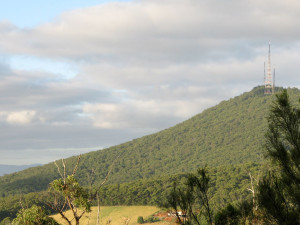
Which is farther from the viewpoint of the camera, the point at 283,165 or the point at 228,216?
the point at 228,216

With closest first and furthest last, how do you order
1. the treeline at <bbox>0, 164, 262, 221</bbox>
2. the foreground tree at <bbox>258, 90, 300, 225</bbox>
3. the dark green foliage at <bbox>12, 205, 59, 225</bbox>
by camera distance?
the foreground tree at <bbox>258, 90, 300, 225</bbox>, the dark green foliage at <bbox>12, 205, 59, 225</bbox>, the treeline at <bbox>0, 164, 262, 221</bbox>

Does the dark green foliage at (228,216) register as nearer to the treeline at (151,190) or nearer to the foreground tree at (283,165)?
the foreground tree at (283,165)

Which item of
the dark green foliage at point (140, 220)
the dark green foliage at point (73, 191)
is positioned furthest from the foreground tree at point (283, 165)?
the dark green foliage at point (140, 220)

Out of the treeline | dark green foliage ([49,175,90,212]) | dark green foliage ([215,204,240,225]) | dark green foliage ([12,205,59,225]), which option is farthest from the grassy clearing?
dark green foliage ([215,204,240,225])

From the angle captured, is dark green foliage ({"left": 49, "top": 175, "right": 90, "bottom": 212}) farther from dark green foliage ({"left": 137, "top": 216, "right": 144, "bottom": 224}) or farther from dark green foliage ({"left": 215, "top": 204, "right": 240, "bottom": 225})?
dark green foliage ({"left": 137, "top": 216, "right": 144, "bottom": 224})

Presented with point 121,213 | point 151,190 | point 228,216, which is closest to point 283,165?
point 228,216

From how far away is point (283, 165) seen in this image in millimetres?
18406

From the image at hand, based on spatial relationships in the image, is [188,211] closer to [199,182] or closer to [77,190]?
[199,182]

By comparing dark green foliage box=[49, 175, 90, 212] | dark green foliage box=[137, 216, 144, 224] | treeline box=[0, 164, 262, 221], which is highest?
dark green foliage box=[49, 175, 90, 212]

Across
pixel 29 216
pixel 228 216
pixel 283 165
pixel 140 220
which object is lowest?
pixel 140 220

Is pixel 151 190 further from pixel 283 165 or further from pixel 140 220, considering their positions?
pixel 283 165

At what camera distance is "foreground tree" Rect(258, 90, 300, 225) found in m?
16.6

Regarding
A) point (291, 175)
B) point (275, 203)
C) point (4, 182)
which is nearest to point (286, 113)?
point (291, 175)

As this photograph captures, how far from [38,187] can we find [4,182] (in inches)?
979
